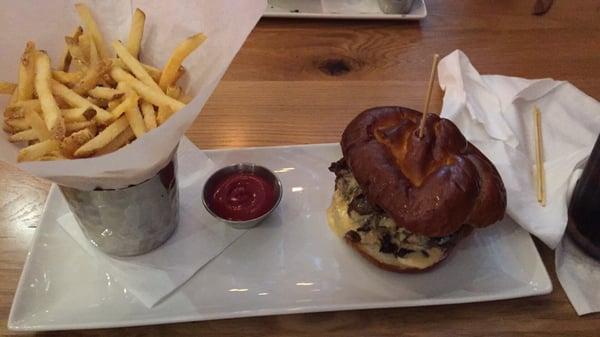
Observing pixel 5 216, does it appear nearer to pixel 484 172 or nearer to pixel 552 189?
pixel 484 172

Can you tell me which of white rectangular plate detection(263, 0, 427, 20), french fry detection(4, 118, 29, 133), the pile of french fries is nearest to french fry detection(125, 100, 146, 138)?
the pile of french fries

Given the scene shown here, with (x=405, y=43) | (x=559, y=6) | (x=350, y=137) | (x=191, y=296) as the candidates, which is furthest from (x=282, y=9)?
(x=191, y=296)

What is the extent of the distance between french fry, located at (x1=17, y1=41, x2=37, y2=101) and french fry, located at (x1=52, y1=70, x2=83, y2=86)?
0.16 ft

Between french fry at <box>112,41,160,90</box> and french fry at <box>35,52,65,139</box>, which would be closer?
french fry at <box>35,52,65,139</box>

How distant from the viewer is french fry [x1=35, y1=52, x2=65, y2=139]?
1102mm

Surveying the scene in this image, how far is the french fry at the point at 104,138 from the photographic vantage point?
1.09 meters

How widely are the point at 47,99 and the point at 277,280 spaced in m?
0.60

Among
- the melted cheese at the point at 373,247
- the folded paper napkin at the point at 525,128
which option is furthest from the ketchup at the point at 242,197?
the folded paper napkin at the point at 525,128

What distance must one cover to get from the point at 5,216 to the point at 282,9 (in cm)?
109

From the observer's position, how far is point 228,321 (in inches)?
49.2

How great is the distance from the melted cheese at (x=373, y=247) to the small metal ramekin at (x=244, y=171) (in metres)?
0.14

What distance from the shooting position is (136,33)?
1318mm

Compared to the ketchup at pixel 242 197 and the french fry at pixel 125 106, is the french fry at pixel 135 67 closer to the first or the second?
the french fry at pixel 125 106

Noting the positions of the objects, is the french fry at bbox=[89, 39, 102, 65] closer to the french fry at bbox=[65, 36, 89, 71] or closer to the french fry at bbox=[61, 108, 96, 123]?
the french fry at bbox=[65, 36, 89, 71]
